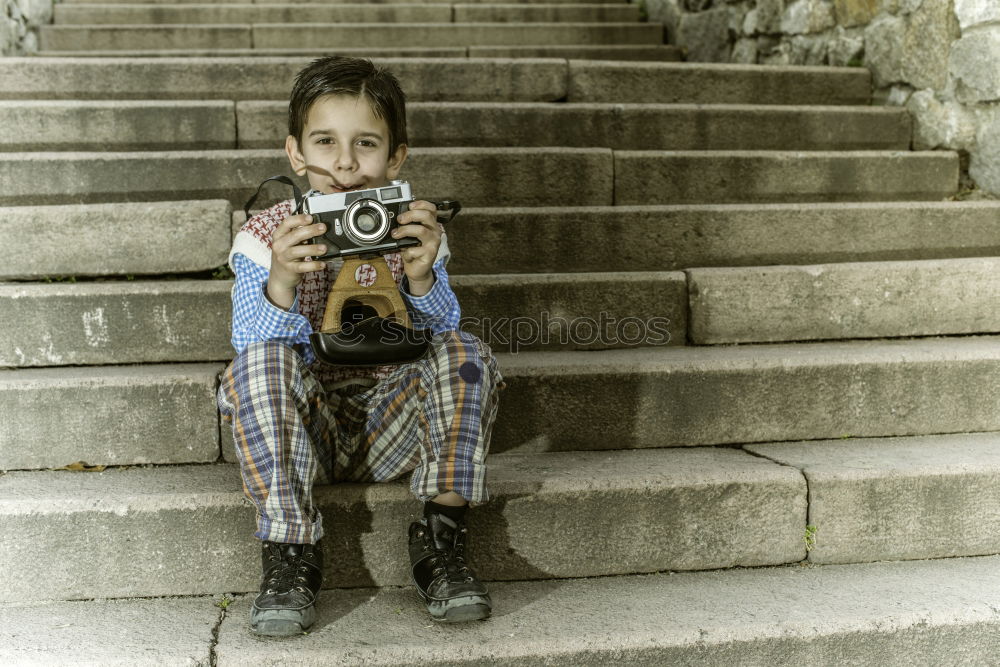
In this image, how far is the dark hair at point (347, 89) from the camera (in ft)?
5.90

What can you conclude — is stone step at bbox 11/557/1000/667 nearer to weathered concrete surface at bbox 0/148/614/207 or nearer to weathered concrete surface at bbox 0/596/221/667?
weathered concrete surface at bbox 0/596/221/667

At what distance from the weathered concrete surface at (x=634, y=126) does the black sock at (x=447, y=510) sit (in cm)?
184

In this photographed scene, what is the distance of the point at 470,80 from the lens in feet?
11.9

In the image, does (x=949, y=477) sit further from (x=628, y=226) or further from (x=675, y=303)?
(x=628, y=226)

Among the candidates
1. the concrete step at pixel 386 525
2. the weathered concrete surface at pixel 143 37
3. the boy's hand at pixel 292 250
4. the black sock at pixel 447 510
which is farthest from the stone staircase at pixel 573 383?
the weathered concrete surface at pixel 143 37

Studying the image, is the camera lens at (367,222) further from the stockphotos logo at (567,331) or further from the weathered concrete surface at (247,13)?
the weathered concrete surface at (247,13)

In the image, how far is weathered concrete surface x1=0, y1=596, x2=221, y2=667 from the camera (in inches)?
62.4

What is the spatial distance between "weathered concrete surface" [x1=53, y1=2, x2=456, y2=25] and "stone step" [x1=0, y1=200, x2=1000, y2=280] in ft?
8.75

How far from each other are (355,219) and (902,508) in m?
1.46

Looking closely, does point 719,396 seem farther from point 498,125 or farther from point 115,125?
point 115,125

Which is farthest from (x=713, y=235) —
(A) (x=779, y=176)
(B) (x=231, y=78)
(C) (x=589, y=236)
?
(B) (x=231, y=78)

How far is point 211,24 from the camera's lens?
468 cm

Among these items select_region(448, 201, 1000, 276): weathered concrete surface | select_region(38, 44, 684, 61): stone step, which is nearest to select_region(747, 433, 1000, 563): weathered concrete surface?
select_region(448, 201, 1000, 276): weathered concrete surface

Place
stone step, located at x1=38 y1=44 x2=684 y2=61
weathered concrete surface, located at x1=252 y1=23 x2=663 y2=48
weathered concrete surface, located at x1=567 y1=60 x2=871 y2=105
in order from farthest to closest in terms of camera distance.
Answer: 1. weathered concrete surface, located at x1=252 y1=23 x2=663 y2=48
2. stone step, located at x1=38 y1=44 x2=684 y2=61
3. weathered concrete surface, located at x1=567 y1=60 x2=871 y2=105
